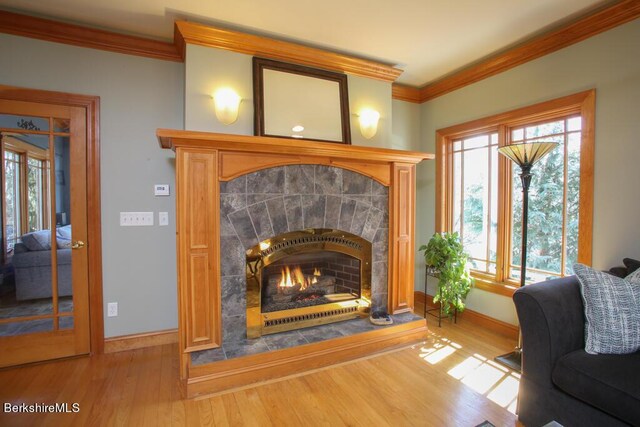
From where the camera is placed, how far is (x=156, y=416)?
191cm

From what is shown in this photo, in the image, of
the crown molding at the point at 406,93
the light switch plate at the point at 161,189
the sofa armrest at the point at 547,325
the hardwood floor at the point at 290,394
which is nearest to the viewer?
the sofa armrest at the point at 547,325

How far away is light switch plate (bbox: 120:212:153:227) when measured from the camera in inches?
105

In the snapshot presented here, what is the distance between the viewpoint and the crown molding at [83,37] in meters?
2.32

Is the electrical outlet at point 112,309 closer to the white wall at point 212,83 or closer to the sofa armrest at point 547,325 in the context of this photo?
the white wall at point 212,83

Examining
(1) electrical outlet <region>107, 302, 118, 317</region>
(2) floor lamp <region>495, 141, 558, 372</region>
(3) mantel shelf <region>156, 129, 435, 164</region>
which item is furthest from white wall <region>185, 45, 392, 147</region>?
(2) floor lamp <region>495, 141, 558, 372</region>

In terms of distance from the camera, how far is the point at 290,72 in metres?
2.75

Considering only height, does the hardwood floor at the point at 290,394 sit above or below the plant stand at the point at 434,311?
below

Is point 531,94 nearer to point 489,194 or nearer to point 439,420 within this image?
point 489,194

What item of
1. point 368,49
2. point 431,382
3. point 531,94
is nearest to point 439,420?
point 431,382

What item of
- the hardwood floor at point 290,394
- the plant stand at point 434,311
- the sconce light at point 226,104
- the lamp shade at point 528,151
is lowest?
the hardwood floor at point 290,394

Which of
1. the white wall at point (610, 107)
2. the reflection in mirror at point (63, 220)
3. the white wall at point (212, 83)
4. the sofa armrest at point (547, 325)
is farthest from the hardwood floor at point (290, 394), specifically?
the white wall at point (212, 83)

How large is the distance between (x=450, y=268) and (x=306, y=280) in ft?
4.61

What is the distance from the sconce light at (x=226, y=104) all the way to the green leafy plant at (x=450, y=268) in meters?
2.25
